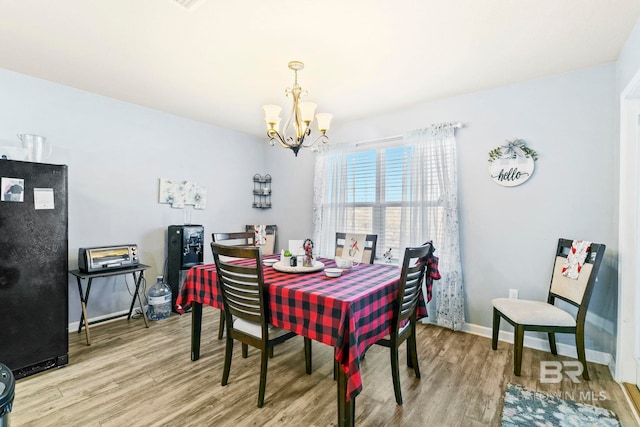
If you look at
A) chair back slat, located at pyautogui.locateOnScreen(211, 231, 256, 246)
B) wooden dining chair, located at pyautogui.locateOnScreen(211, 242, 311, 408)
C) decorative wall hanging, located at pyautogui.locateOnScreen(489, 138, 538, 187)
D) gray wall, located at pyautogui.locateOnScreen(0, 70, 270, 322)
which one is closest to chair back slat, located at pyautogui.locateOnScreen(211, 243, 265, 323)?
wooden dining chair, located at pyautogui.locateOnScreen(211, 242, 311, 408)

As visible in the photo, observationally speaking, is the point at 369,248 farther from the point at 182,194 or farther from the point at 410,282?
the point at 182,194

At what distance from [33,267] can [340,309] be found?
2277mm

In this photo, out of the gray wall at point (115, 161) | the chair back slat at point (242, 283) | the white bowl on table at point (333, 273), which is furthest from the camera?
the gray wall at point (115, 161)

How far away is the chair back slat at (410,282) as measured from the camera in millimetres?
1808

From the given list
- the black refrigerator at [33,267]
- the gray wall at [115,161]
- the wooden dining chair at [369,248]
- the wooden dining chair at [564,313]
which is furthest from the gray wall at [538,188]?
the black refrigerator at [33,267]

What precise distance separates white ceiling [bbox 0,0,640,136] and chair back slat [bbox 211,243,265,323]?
1459 mm

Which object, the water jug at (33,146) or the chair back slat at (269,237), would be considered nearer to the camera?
the water jug at (33,146)

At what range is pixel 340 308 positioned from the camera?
154 centimetres

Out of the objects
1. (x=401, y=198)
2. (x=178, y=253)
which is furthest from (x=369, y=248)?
(x=178, y=253)

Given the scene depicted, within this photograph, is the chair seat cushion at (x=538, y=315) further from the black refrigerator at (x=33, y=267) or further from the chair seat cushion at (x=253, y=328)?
the black refrigerator at (x=33, y=267)

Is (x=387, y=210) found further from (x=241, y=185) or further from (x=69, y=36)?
(x=69, y=36)

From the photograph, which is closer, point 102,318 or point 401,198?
point 102,318

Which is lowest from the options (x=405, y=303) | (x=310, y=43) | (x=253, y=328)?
(x=253, y=328)

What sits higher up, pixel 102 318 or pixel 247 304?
pixel 247 304
